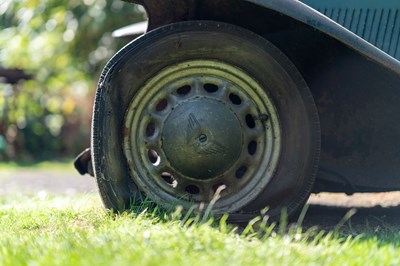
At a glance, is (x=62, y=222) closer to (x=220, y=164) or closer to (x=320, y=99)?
(x=220, y=164)

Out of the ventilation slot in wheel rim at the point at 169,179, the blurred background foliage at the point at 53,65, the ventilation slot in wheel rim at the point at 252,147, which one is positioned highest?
the ventilation slot in wheel rim at the point at 252,147

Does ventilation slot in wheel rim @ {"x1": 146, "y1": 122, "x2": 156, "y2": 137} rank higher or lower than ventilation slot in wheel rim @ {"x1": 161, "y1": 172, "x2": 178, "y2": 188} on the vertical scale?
higher

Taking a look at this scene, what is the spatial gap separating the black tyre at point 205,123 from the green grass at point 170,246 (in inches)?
9.9

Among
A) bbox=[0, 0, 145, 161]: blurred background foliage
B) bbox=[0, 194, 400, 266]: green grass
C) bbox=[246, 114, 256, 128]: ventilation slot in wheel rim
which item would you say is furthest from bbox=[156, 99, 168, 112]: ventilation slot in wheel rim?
bbox=[0, 0, 145, 161]: blurred background foliage

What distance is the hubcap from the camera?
11.8 feet

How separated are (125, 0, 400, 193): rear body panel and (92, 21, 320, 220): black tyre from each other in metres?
0.22

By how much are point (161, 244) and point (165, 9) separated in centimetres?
156

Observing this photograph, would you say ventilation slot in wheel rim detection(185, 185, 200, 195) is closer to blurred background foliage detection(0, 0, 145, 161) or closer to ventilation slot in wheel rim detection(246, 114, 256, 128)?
ventilation slot in wheel rim detection(246, 114, 256, 128)

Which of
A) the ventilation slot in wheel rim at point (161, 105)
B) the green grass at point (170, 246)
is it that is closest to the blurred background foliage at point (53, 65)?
the ventilation slot in wheel rim at point (161, 105)

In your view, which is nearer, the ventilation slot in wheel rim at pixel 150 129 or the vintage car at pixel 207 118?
the vintage car at pixel 207 118

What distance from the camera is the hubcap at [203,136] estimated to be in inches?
141

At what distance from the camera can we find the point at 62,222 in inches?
138

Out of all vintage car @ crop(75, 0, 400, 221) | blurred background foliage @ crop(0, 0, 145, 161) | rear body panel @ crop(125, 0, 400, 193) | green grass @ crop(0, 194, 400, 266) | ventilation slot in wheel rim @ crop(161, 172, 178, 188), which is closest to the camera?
green grass @ crop(0, 194, 400, 266)

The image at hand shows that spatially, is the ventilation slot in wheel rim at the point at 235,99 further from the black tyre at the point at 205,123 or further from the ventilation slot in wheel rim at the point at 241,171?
the ventilation slot in wheel rim at the point at 241,171
